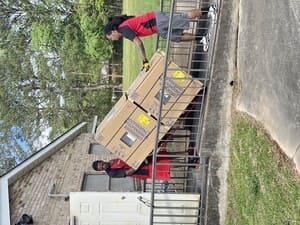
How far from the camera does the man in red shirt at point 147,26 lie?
798cm

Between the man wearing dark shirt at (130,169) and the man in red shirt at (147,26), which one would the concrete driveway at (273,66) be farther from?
the man wearing dark shirt at (130,169)

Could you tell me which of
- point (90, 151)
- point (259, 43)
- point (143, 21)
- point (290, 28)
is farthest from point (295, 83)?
point (90, 151)

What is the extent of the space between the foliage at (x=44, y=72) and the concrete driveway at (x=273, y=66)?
25.2 metres

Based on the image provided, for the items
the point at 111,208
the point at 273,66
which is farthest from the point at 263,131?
the point at 111,208

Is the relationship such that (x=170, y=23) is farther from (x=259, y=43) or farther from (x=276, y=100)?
(x=276, y=100)

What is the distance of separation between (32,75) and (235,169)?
28.4 m

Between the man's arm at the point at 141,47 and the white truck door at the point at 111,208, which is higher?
the man's arm at the point at 141,47

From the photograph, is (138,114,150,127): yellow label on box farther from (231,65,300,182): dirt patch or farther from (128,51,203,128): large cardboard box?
(231,65,300,182): dirt patch

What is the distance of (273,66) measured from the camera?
6.02 m

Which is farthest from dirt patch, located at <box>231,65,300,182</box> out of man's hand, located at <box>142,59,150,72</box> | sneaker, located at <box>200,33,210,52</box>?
man's hand, located at <box>142,59,150,72</box>

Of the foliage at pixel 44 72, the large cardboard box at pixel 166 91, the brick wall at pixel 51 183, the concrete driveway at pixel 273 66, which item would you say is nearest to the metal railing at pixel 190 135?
the large cardboard box at pixel 166 91

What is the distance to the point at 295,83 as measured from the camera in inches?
211

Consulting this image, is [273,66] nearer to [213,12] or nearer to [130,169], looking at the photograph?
[213,12]

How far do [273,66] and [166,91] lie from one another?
2445 millimetres
